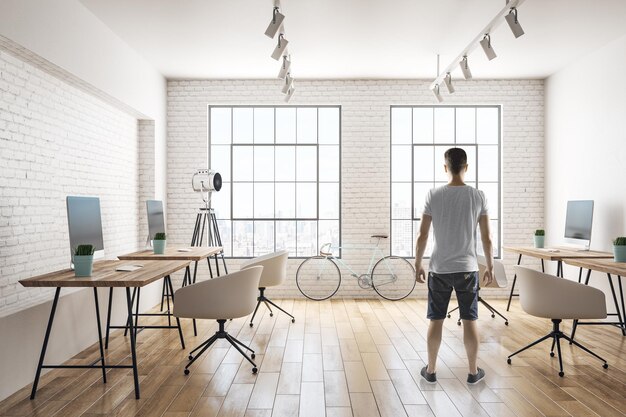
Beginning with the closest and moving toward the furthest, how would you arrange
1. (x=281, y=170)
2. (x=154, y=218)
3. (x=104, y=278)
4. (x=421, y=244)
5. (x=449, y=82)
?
1. (x=104, y=278)
2. (x=421, y=244)
3. (x=154, y=218)
4. (x=449, y=82)
5. (x=281, y=170)

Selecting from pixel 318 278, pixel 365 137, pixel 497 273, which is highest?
pixel 365 137

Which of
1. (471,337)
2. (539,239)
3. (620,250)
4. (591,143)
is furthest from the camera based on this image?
(591,143)

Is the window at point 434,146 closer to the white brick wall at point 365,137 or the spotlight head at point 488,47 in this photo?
the white brick wall at point 365,137

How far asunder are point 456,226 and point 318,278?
4.08m

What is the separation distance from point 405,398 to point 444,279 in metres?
0.85

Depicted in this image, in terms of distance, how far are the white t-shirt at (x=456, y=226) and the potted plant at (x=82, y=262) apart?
2.49m

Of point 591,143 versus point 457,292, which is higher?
point 591,143

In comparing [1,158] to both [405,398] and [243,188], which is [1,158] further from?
[243,188]

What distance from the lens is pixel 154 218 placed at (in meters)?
5.63

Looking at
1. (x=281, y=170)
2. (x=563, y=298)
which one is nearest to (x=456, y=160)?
(x=563, y=298)

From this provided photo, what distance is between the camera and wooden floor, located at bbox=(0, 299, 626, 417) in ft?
10.8

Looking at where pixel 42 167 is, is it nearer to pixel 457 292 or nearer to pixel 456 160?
pixel 456 160

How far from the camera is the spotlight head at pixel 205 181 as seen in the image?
687 centimetres

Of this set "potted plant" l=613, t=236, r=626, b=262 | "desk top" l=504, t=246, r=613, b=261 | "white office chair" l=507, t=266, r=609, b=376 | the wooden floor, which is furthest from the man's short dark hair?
"desk top" l=504, t=246, r=613, b=261
